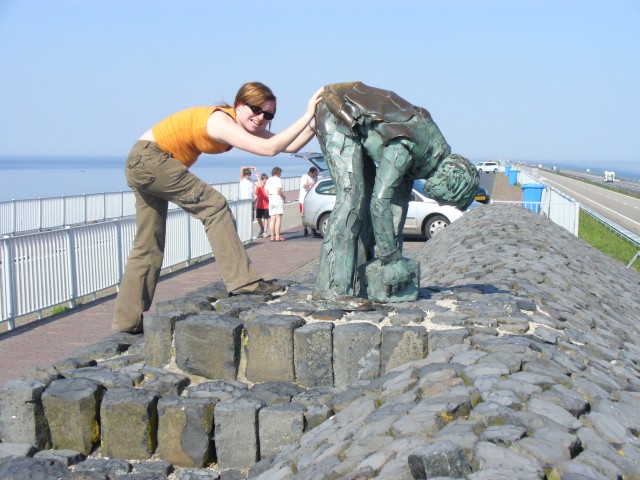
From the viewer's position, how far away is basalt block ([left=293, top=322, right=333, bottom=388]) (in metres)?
5.67

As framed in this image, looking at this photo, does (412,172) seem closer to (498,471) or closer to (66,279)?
(498,471)

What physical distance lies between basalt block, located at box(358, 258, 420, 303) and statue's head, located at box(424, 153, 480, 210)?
567 mm

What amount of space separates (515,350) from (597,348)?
1298mm

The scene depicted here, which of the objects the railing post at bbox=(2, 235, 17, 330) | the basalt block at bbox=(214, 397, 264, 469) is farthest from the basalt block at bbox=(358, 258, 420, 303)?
the railing post at bbox=(2, 235, 17, 330)

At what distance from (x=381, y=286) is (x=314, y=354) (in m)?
0.91

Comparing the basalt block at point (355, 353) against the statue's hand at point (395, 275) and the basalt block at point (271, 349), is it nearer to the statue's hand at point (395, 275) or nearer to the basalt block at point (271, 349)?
the basalt block at point (271, 349)

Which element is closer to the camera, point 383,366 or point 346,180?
point 383,366

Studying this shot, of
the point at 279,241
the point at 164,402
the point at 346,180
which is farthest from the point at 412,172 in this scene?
the point at 279,241

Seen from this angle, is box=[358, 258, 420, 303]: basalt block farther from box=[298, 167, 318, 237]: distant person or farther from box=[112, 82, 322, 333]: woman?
box=[298, 167, 318, 237]: distant person

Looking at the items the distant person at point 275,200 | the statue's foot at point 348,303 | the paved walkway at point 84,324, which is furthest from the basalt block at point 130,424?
the distant person at point 275,200

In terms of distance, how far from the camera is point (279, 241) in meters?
19.7

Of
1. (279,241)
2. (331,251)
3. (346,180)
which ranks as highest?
(346,180)

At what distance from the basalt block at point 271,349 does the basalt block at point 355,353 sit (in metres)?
0.31

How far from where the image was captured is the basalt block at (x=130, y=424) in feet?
17.6
